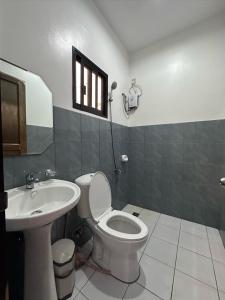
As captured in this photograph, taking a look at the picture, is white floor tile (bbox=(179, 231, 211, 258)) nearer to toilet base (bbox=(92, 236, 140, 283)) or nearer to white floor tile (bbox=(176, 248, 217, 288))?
white floor tile (bbox=(176, 248, 217, 288))

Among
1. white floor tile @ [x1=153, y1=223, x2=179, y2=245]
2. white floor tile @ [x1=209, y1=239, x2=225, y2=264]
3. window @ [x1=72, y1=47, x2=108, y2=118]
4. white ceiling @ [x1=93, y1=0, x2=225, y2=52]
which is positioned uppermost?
white ceiling @ [x1=93, y1=0, x2=225, y2=52]

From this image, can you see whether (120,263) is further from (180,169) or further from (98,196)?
(180,169)

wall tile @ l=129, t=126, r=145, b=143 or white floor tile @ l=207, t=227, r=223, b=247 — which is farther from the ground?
wall tile @ l=129, t=126, r=145, b=143

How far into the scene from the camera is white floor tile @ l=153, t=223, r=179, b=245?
1.67 meters

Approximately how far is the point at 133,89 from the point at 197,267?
2384 millimetres

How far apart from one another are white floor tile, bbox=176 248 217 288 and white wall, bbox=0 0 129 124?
5.96ft

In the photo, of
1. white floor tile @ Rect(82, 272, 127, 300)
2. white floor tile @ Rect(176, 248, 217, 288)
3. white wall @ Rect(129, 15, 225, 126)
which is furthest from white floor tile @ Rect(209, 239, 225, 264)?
white wall @ Rect(129, 15, 225, 126)

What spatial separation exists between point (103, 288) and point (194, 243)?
1.11 meters

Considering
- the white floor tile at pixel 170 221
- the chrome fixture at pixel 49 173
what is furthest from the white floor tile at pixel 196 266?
the chrome fixture at pixel 49 173

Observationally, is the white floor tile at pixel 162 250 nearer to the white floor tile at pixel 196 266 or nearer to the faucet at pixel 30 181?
the white floor tile at pixel 196 266

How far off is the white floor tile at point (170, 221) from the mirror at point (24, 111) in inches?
72.8

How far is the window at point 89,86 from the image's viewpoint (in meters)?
1.48

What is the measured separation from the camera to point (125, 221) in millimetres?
1411

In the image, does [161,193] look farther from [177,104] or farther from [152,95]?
[152,95]
